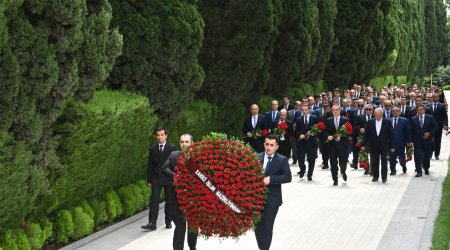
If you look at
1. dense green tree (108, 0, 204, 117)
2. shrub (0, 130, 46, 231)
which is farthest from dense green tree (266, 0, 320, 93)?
shrub (0, 130, 46, 231)

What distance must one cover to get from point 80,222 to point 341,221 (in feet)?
15.4

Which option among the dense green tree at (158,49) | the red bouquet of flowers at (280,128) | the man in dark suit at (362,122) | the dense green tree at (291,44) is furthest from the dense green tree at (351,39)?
the dense green tree at (158,49)

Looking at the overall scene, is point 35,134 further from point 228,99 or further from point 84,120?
point 228,99

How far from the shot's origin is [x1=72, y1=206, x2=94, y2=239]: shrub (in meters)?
12.4

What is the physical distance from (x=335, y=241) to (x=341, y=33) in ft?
76.5

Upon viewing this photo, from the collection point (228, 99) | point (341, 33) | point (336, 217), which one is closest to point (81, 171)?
point (336, 217)

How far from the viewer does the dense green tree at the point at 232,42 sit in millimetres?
20797

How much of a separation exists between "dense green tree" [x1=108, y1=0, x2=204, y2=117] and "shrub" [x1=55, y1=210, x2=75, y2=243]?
12.4 ft

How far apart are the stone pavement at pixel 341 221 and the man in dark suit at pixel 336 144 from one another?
1.32ft

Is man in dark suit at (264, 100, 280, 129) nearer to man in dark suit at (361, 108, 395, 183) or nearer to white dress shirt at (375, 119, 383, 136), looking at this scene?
man in dark suit at (361, 108, 395, 183)

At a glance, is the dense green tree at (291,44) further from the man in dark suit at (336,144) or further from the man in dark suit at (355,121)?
→ the man in dark suit at (336,144)

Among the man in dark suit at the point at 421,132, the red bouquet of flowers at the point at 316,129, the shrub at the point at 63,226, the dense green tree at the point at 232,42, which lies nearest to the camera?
the shrub at the point at 63,226

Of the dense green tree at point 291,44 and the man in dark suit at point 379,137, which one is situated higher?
the dense green tree at point 291,44

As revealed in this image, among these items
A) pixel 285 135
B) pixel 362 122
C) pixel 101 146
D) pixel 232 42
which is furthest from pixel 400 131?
pixel 101 146
